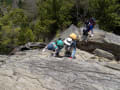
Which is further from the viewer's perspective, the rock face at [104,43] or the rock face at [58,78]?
the rock face at [104,43]

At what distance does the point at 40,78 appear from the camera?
3.55 meters

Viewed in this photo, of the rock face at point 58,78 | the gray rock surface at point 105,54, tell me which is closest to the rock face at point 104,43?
the gray rock surface at point 105,54

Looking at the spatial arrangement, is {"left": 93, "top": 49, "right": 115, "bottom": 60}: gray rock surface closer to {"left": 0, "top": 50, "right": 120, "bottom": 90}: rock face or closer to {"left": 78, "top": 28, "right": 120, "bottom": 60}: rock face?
{"left": 78, "top": 28, "right": 120, "bottom": 60}: rock face

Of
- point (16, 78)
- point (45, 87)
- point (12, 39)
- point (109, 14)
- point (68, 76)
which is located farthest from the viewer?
point (109, 14)

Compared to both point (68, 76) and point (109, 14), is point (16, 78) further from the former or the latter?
point (109, 14)

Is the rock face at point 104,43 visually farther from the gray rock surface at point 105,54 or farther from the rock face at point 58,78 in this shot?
the rock face at point 58,78

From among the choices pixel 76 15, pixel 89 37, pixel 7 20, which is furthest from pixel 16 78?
pixel 76 15

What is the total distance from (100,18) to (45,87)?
18807 millimetres

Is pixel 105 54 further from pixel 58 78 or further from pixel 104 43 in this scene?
pixel 58 78

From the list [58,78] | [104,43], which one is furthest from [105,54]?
[58,78]

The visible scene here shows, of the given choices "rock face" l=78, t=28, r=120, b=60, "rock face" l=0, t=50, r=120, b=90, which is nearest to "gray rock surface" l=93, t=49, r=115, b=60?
"rock face" l=78, t=28, r=120, b=60

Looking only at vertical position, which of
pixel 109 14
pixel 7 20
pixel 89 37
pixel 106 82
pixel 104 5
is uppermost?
pixel 104 5

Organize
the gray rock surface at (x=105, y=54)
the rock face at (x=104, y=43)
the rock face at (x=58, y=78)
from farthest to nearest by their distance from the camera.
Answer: the gray rock surface at (x=105, y=54), the rock face at (x=104, y=43), the rock face at (x=58, y=78)

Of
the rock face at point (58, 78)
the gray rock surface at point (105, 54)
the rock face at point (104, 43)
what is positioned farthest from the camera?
the gray rock surface at point (105, 54)
